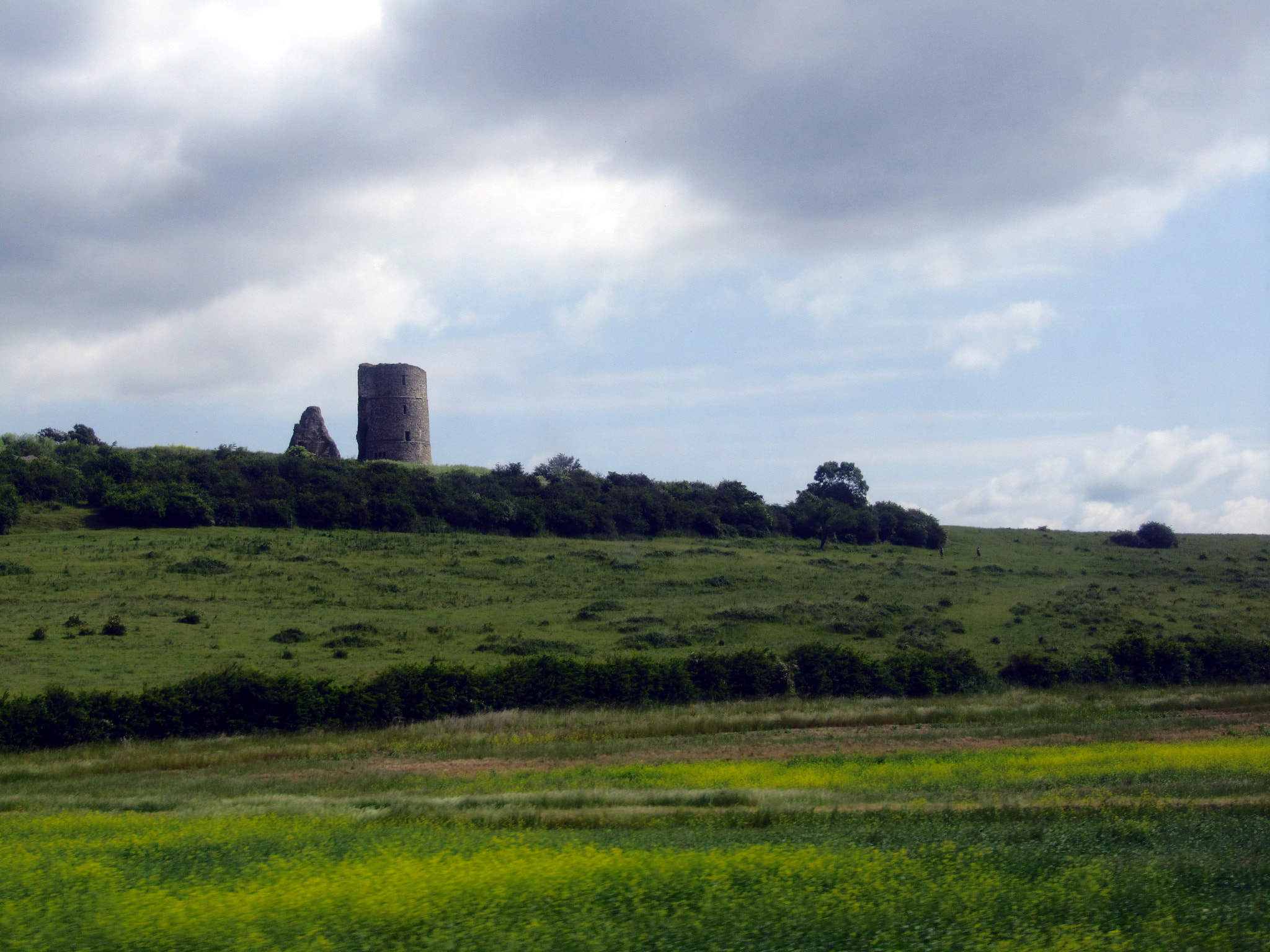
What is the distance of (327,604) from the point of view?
152 feet

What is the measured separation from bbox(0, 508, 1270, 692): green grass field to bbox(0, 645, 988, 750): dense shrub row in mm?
3319

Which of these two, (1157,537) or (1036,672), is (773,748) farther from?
(1157,537)

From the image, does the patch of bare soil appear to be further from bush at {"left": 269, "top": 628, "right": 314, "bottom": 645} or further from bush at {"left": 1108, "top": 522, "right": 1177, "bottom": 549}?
bush at {"left": 1108, "top": 522, "right": 1177, "bottom": 549}

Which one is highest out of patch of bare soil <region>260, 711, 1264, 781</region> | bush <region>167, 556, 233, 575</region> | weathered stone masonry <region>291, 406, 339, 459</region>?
weathered stone masonry <region>291, 406, 339, 459</region>

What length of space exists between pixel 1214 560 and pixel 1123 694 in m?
47.8

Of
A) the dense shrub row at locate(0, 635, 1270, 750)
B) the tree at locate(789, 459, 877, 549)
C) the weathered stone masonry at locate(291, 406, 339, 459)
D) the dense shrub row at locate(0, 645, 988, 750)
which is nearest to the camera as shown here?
the dense shrub row at locate(0, 645, 988, 750)

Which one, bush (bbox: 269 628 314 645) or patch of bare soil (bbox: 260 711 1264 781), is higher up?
bush (bbox: 269 628 314 645)

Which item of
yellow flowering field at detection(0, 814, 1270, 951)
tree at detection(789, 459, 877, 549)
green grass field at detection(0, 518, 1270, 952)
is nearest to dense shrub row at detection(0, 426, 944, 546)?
tree at detection(789, 459, 877, 549)

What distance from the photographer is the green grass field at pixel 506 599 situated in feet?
121

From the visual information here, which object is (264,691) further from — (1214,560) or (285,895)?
(1214,560)

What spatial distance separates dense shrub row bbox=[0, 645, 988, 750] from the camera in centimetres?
2584

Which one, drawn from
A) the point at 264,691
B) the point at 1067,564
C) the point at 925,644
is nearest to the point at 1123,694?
the point at 925,644

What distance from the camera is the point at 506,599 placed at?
49469 millimetres

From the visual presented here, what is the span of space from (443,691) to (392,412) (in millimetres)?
57123
